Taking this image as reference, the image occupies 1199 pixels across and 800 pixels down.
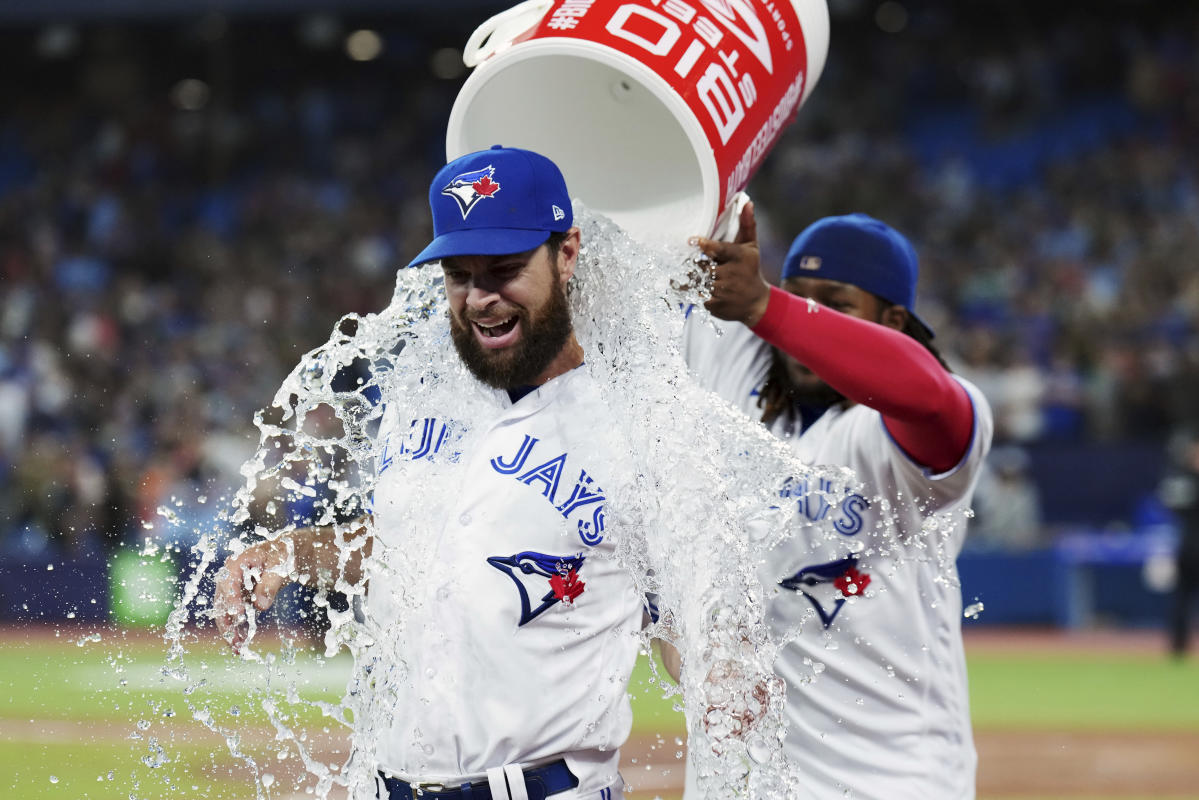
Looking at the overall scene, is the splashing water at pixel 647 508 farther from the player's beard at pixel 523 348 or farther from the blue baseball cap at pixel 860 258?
the blue baseball cap at pixel 860 258

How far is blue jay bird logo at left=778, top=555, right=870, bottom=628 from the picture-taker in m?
3.62

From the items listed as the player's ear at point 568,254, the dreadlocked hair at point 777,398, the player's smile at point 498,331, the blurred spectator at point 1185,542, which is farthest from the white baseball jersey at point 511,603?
the blurred spectator at point 1185,542

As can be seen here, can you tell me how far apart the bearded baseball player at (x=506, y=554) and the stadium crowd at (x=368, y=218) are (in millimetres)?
10576

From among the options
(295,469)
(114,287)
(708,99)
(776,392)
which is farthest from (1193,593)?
(114,287)

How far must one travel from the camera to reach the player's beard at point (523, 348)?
3.19 metres

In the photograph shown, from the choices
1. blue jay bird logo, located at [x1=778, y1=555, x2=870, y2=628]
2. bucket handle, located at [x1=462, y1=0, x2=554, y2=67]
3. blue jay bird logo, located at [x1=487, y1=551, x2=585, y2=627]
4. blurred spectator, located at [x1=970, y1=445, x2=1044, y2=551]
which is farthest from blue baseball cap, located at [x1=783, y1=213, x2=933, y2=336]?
blurred spectator, located at [x1=970, y1=445, x2=1044, y2=551]

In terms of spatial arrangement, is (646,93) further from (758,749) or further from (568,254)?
(758,749)

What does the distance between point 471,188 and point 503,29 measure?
46 cm

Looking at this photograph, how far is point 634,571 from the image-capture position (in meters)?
3.15

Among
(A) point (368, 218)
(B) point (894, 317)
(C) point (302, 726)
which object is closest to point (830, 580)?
(B) point (894, 317)

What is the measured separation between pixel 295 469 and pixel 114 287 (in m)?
7.73

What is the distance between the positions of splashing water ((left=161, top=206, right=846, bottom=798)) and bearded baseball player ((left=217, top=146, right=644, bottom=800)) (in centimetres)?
3

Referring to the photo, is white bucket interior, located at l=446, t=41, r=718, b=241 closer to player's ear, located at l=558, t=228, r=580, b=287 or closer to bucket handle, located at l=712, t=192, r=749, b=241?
bucket handle, located at l=712, t=192, r=749, b=241

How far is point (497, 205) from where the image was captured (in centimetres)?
308
